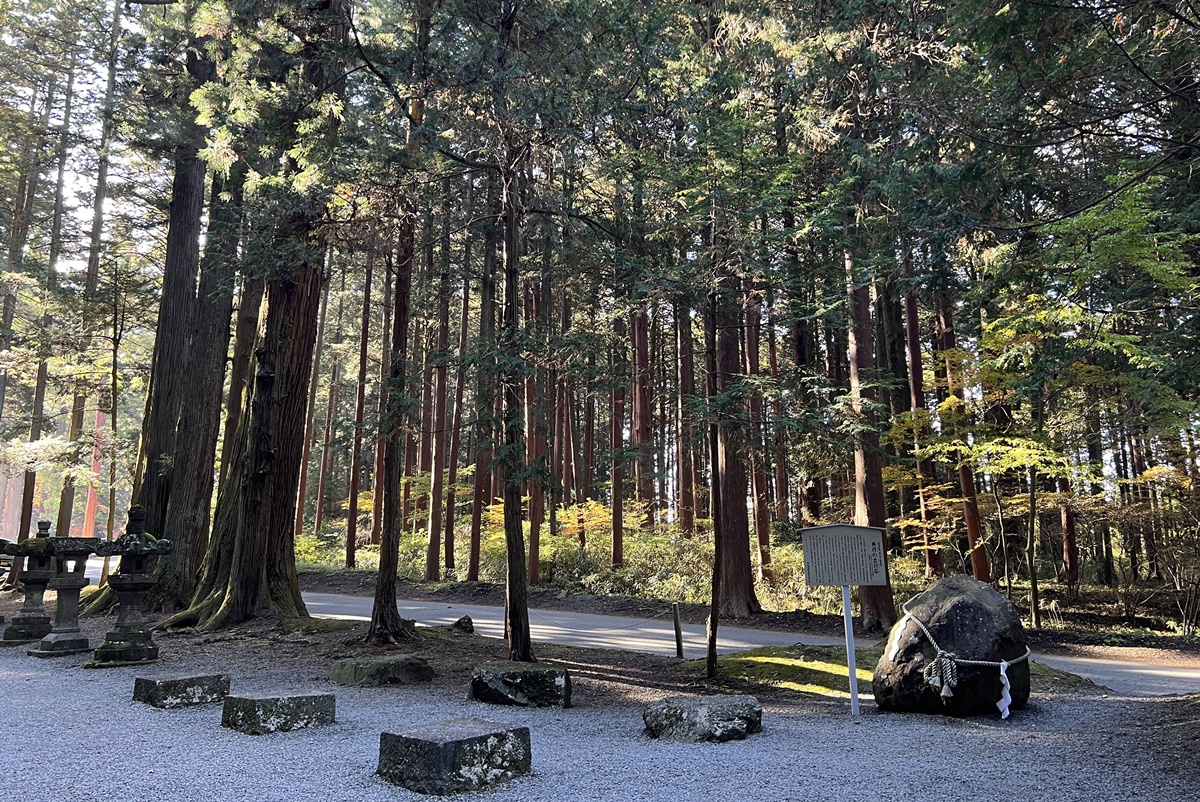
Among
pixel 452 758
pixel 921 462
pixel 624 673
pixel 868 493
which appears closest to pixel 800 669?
pixel 624 673

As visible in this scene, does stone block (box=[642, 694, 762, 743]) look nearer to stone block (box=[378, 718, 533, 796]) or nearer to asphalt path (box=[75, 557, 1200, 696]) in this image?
stone block (box=[378, 718, 533, 796])

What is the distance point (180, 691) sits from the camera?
233 inches

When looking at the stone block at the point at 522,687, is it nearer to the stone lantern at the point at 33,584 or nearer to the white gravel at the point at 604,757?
the white gravel at the point at 604,757

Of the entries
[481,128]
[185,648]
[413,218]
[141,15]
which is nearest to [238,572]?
[185,648]

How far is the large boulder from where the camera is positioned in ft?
19.3

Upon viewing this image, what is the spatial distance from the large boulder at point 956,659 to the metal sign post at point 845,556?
1.49ft

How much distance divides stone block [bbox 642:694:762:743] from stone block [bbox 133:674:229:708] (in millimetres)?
3738

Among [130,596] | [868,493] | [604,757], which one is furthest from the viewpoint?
[868,493]

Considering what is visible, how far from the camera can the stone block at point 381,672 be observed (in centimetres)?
722

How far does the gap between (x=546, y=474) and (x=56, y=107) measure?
22.2m

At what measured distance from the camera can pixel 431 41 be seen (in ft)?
28.9

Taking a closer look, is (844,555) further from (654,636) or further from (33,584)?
(33,584)

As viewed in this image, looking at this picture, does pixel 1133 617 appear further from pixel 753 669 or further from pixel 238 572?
pixel 238 572

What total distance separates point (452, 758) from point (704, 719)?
2.22 m
